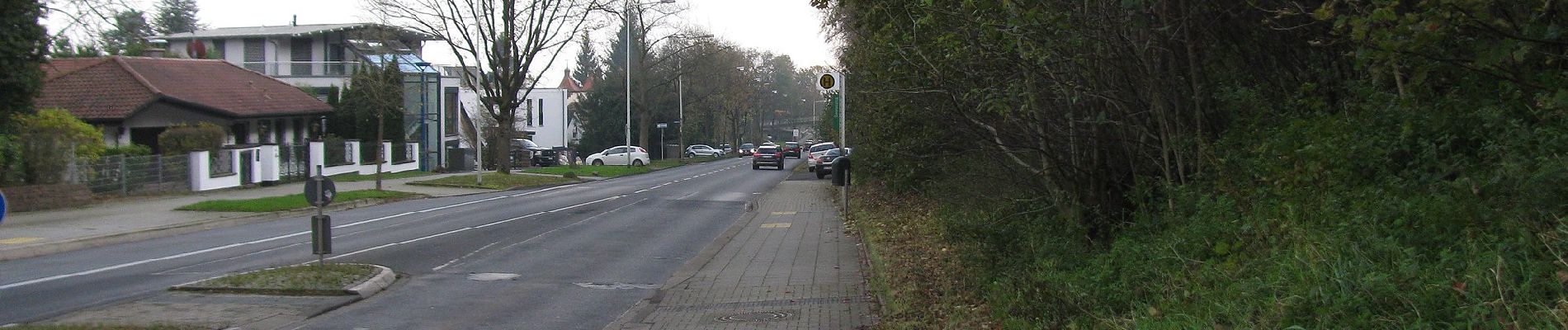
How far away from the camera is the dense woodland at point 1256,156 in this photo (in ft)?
16.5

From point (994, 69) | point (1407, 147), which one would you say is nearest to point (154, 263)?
point (994, 69)

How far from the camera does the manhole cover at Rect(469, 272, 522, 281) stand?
1366cm

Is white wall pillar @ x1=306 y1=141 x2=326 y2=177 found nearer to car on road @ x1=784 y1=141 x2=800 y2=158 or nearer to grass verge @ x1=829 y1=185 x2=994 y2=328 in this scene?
grass verge @ x1=829 y1=185 x2=994 y2=328

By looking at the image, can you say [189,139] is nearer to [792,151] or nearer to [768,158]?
[768,158]

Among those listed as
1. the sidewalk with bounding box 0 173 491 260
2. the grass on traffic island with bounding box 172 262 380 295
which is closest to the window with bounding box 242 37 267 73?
the sidewalk with bounding box 0 173 491 260

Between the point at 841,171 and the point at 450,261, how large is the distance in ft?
35.8

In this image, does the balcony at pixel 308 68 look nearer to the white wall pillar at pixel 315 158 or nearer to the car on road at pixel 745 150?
the white wall pillar at pixel 315 158

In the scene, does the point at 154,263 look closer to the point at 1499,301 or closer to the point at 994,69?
the point at 994,69

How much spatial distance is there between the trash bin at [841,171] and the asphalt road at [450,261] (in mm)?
2358

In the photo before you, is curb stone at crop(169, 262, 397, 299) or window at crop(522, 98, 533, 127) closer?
curb stone at crop(169, 262, 397, 299)

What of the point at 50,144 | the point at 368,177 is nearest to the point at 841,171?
the point at 50,144

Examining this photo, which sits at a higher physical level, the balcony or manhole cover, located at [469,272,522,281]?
the balcony

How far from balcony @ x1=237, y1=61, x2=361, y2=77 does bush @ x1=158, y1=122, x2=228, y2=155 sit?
68.7 ft

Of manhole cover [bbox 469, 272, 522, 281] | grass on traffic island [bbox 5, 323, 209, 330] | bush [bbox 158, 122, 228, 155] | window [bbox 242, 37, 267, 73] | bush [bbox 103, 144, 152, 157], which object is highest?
window [bbox 242, 37, 267, 73]
